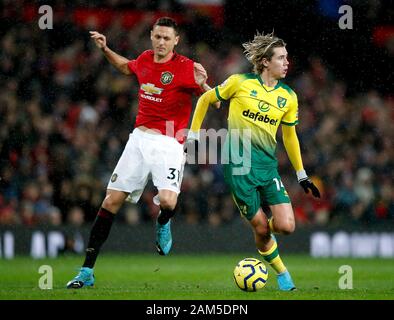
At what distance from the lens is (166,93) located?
9680mm

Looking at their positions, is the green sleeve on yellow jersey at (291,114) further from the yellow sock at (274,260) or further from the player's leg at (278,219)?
the yellow sock at (274,260)

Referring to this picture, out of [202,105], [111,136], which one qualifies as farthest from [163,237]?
[111,136]

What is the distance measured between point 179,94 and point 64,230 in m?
6.84

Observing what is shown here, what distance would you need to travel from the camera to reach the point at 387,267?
1381cm

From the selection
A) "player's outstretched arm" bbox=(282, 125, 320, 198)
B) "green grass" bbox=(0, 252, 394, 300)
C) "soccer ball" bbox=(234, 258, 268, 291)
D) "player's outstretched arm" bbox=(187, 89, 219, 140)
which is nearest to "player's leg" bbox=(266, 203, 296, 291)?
"green grass" bbox=(0, 252, 394, 300)

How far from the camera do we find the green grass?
342 inches

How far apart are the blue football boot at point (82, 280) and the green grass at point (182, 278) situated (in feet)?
0.36

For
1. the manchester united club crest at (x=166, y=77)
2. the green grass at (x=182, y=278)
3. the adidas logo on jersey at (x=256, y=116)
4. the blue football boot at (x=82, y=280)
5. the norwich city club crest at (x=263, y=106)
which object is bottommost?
the green grass at (x=182, y=278)

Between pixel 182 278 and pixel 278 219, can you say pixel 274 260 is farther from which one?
pixel 182 278

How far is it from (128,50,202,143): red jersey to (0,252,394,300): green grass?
1822mm

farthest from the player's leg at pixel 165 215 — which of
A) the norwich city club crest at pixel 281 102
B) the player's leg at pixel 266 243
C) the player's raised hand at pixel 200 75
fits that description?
the norwich city club crest at pixel 281 102

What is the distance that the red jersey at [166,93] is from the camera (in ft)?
31.7

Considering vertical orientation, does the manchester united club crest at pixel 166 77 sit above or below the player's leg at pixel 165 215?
above

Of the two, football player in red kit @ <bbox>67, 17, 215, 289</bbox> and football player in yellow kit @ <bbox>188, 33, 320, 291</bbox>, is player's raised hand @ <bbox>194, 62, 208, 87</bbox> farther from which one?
football player in yellow kit @ <bbox>188, 33, 320, 291</bbox>
